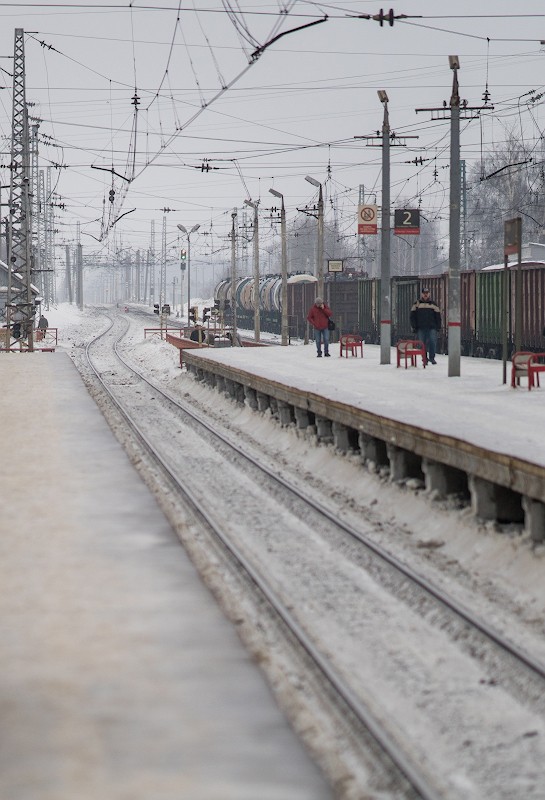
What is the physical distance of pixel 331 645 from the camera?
8320 mm

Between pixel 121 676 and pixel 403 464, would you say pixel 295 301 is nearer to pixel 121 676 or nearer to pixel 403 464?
pixel 403 464

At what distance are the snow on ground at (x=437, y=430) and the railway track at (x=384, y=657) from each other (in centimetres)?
62

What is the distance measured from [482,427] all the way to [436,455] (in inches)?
55.8

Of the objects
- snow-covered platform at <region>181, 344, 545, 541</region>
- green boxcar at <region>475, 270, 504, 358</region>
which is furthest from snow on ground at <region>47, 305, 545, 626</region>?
green boxcar at <region>475, 270, 504, 358</region>

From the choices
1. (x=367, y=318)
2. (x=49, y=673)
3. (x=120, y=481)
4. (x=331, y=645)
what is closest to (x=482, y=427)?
(x=120, y=481)

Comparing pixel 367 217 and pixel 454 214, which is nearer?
pixel 454 214

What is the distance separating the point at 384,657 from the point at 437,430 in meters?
5.38

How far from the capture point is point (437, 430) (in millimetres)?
13180

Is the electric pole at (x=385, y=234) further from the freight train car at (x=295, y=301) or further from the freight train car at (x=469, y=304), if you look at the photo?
the freight train car at (x=295, y=301)

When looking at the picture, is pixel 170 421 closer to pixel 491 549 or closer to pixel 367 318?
pixel 491 549

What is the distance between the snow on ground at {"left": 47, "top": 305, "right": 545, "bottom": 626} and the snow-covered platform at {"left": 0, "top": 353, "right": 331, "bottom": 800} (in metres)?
2.75

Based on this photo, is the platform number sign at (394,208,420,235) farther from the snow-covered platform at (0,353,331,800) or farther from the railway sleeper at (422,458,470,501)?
the snow-covered platform at (0,353,331,800)

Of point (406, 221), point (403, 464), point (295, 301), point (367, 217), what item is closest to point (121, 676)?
point (403, 464)

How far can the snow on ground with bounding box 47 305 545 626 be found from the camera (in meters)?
10.5
